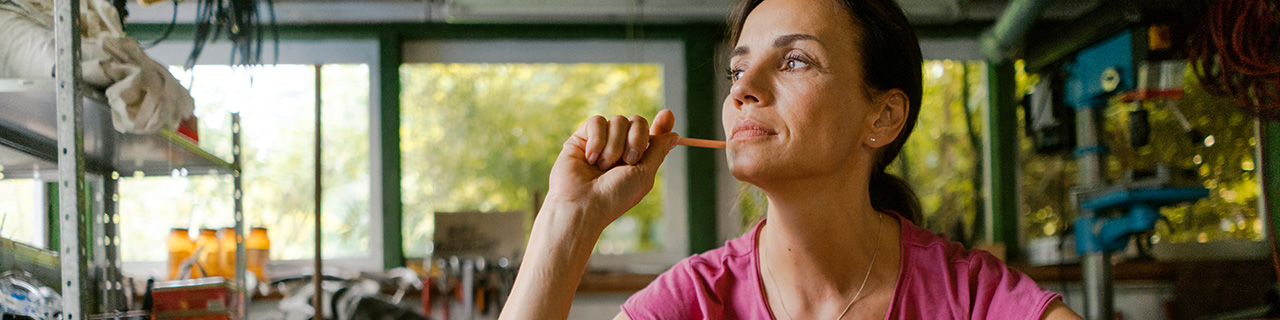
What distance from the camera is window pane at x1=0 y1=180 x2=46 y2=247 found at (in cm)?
196

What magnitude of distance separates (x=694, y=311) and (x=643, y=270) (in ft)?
7.81

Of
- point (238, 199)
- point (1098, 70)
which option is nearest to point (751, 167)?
point (238, 199)

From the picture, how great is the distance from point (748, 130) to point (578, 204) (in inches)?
10.7

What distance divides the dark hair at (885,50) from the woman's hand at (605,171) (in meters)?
0.39

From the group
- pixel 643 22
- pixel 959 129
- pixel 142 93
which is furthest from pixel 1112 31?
pixel 142 93

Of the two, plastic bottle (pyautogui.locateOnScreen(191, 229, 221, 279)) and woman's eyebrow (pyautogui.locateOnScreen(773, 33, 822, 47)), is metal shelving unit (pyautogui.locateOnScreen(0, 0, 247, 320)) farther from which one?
woman's eyebrow (pyautogui.locateOnScreen(773, 33, 822, 47))

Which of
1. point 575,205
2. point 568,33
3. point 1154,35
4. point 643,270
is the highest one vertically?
point 568,33

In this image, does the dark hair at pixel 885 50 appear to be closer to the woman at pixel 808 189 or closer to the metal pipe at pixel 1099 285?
the woman at pixel 808 189

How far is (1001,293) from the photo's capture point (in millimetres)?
1080

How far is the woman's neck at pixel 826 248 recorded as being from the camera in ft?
3.88

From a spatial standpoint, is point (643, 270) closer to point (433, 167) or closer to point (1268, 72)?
point (433, 167)

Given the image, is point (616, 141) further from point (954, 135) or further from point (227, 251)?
point (954, 135)

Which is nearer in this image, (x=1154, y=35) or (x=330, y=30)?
(x=1154, y=35)

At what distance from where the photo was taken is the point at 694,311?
120 cm
